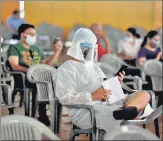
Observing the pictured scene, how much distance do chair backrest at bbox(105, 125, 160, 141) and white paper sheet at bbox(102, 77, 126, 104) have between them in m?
1.11

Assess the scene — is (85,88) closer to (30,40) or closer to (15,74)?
(30,40)

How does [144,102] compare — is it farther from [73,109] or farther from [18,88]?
[18,88]

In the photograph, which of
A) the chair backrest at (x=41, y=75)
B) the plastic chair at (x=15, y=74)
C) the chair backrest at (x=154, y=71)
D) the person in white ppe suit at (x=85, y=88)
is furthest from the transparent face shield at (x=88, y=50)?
the chair backrest at (x=154, y=71)

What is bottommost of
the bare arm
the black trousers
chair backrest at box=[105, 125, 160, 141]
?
the black trousers

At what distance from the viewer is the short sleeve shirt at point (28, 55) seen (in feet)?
14.0

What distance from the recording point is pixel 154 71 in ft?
16.9

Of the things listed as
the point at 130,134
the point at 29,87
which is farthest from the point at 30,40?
the point at 130,134

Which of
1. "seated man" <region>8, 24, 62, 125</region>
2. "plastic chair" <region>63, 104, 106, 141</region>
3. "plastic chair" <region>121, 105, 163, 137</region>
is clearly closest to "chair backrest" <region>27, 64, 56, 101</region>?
"seated man" <region>8, 24, 62, 125</region>

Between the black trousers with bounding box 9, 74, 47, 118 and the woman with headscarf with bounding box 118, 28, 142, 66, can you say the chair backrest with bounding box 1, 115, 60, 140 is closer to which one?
the black trousers with bounding box 9, 74, 47, 118

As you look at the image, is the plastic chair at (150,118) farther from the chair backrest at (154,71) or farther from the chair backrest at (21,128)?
the chair backrest at (154,71)

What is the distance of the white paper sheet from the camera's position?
2.98 metres

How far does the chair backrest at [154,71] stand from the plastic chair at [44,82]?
1.35 meters

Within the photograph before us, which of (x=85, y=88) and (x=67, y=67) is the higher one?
(x=67, y=67)

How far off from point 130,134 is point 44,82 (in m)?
1.89
